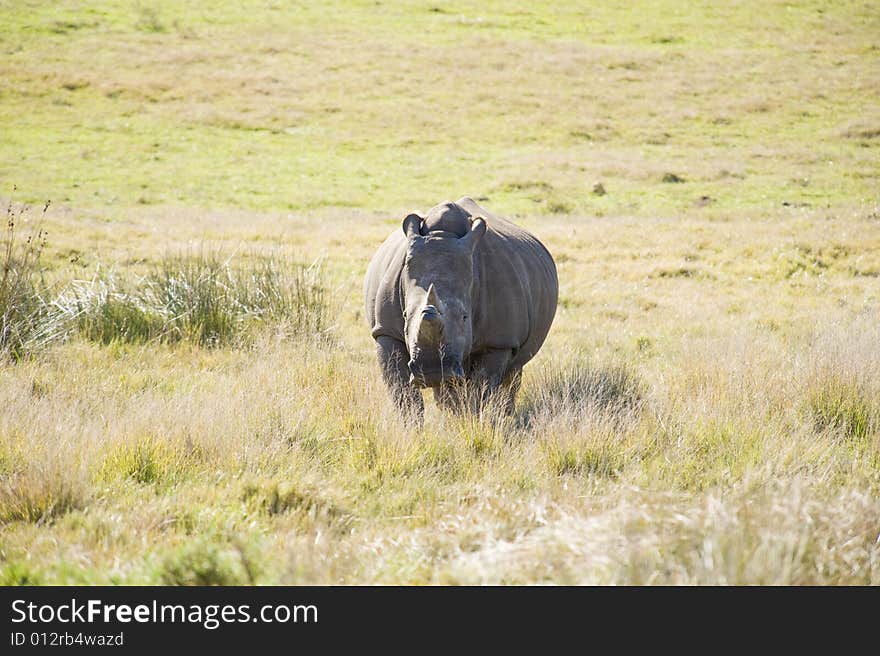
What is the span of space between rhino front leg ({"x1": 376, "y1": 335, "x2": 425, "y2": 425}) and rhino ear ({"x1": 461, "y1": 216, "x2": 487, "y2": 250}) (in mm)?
986

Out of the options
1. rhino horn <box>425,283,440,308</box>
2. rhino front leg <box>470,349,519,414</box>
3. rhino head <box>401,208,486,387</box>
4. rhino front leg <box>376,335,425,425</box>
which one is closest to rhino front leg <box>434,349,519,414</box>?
rhino front leg <box>470,349,519,414</box>

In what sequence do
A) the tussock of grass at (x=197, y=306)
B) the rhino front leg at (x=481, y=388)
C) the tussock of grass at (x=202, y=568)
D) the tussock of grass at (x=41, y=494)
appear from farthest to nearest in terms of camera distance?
the tussock of grass at (x=197, y=306), the rhino front leg at (x=481, y=388), the tussock of grass at (x=41, y=494), the tussock of grass at (x=202, y=568)

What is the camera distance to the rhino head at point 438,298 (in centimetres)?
605

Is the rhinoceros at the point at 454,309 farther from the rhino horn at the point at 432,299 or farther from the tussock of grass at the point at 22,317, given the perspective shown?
the tussock of grass at the point at 22,317

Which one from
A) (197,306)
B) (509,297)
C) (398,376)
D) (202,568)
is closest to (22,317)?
(197,306)

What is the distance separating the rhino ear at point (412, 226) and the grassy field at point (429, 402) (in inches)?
51.0

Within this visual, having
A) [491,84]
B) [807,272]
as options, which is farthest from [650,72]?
[807,272]

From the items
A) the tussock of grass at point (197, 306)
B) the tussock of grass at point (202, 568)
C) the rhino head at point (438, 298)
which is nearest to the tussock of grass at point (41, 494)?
the tussock of grass at point (202, 568)

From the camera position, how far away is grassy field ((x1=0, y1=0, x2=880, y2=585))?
176 inches

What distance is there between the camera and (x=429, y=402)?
857 centimetres

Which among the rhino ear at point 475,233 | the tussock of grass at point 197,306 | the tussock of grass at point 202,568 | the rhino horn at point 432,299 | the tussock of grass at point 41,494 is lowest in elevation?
the tussock of grass at point 197,306

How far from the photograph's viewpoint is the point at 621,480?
5684 millimetres

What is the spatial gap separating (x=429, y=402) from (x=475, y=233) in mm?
2375
